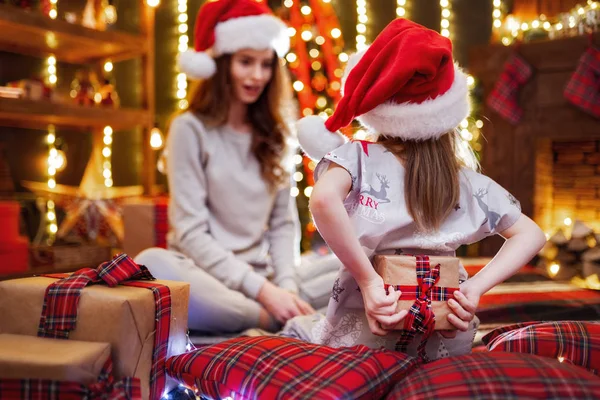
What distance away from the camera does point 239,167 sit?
5.21 ft

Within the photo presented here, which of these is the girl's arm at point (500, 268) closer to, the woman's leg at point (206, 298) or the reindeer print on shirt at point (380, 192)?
the reindeer print on shirt at point (380, 192)

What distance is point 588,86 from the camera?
2.51 m

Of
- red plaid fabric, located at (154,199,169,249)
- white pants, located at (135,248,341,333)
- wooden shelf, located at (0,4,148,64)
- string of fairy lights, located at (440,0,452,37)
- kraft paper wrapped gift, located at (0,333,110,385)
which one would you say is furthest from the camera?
string of fairy lights, located at (440,0,452,37)

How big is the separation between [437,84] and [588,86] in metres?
1.98

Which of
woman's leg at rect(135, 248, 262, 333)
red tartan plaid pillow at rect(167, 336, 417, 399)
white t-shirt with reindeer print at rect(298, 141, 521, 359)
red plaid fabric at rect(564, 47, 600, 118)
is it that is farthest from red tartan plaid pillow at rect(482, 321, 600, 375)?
red plaid fabric at rect(564, 47, 600, 118)

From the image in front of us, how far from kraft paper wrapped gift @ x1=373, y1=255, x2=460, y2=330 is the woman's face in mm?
894

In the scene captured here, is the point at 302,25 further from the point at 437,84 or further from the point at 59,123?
the point at 437,84

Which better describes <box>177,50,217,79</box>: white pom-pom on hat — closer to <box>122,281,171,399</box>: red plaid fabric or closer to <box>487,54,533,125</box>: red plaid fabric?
<box>122,281,171,399</box>: red plaid fabric

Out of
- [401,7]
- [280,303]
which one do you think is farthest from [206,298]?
[401,7]

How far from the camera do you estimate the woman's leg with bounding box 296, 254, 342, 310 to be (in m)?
1.57

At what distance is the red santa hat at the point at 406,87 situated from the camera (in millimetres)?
848

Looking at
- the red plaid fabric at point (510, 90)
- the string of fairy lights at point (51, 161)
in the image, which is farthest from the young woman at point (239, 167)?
the red plaid fabric at point (510, 90)

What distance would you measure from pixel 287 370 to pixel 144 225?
1686 mm

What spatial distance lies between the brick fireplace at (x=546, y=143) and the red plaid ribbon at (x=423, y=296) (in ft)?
7.05
